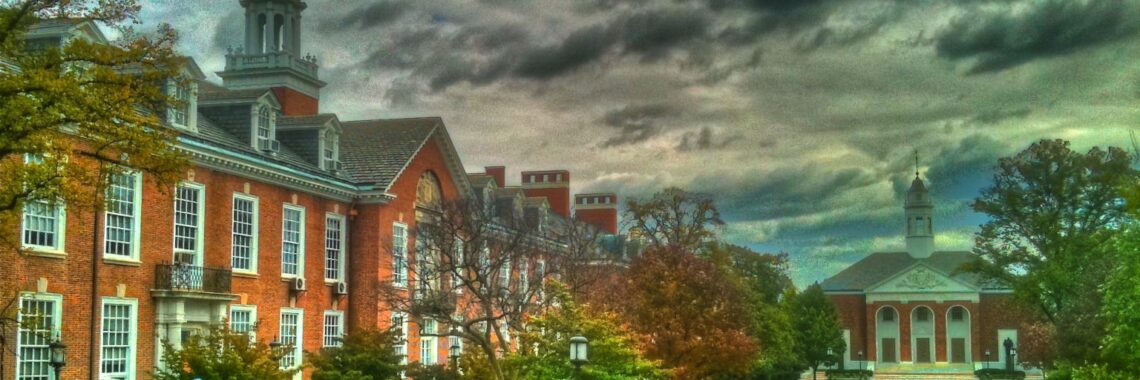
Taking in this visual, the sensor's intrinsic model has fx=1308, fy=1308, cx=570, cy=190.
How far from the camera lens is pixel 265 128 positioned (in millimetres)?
37812

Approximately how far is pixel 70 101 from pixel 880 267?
110164 mm

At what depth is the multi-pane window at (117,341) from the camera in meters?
30.0

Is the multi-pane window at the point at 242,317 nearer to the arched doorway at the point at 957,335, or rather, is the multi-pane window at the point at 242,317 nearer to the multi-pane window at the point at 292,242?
the multi-pane window at the point at 292,242

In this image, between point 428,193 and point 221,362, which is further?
point 428,193

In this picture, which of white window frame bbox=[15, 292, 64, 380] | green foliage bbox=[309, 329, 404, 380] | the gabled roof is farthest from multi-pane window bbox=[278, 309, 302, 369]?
white window frame bbox=[15, 292, 64, 380]

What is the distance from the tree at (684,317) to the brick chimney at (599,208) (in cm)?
3717

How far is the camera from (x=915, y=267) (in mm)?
112938

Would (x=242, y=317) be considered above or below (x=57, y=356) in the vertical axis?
above

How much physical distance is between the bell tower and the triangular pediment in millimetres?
78960

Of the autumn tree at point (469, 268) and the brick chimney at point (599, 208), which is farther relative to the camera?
the brick chimney at point (599, 208)

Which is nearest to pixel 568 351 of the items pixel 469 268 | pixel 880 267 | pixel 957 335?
pixel 469 268

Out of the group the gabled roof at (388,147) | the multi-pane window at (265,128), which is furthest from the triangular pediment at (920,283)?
the multi-pane window at (265,128)

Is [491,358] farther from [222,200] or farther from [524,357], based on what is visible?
[222,200]

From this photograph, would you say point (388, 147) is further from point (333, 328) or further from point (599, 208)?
point (599, 208)
